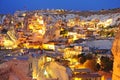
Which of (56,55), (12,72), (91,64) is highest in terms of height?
(12,72)

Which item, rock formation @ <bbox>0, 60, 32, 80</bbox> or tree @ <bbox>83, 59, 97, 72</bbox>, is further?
tree @ <bbox>83, 59, 97, 72</bbox>

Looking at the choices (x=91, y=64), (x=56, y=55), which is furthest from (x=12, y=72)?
(x=56, y=55)

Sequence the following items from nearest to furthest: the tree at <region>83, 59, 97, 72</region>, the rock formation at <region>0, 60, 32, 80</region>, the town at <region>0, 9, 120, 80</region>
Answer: the rock formation at <region>0, 60, 32, 80</region>
the town at <region>0, 9, 120, 80</region>
the tree at <region>83, 59, 97, 72</region>

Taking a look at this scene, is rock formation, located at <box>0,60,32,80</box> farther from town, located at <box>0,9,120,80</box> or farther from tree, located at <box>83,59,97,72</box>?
tree, located at <box>83,59,97,72</box>

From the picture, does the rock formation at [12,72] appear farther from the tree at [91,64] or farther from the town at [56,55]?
the tree at [91,64]

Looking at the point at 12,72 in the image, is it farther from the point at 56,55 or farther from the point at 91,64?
the point at 56,55

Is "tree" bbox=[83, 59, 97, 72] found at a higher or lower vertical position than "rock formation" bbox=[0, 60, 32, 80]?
lower

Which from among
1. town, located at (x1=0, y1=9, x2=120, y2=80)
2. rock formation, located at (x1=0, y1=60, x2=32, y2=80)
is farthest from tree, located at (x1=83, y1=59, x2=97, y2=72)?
rock formation, located at (x1=0, y1=60, x2=32, y2=80)

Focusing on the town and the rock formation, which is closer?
the rock formation

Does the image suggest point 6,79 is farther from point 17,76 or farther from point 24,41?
point 24,41

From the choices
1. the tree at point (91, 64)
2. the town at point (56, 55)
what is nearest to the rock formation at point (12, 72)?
the town at point (56, 55)

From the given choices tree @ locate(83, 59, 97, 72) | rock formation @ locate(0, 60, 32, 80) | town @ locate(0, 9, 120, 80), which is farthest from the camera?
tree @ locate(83, 59, 97, 72)

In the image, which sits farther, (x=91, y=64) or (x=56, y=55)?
(x=56, y=55)

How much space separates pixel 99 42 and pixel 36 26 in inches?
518
